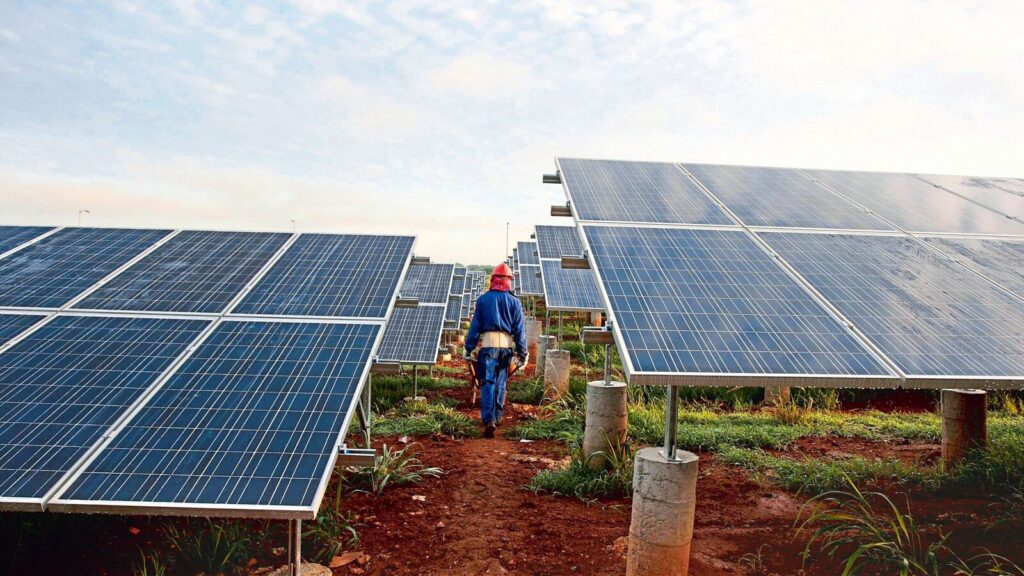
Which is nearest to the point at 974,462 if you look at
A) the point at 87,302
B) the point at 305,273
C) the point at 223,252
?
the point at 305,273

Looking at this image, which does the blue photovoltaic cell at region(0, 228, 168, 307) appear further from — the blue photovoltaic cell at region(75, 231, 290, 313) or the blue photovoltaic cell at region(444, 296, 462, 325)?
the blue photovoltaic cell at region(444, 296, 462, 325)

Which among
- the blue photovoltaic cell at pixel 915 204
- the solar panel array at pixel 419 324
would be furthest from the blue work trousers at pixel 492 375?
the blue photovoltaic cell at pixel 915 204

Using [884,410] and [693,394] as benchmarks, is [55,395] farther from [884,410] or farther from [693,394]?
[884,410]

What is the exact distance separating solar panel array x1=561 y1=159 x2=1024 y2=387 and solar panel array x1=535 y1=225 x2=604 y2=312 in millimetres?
7263

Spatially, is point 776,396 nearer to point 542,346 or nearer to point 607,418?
point 542,346

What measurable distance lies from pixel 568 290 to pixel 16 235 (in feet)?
41.6

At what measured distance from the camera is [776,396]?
13367 millimetres

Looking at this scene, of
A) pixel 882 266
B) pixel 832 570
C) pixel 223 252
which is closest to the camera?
pixel 832 570

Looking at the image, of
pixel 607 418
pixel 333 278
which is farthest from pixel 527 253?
pixel 333 278

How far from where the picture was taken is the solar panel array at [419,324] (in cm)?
1402

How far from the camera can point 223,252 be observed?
8047 millimetres

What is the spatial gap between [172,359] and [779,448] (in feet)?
26.5

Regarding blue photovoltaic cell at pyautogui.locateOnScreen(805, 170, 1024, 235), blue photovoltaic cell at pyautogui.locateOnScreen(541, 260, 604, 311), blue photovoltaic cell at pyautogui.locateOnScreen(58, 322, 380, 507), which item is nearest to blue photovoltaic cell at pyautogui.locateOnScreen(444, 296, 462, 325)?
blue photovoltaic cell at pyautogui.locateOnScreen(541, 260, 604, 311)

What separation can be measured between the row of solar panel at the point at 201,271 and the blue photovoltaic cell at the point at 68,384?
1.49 feet
